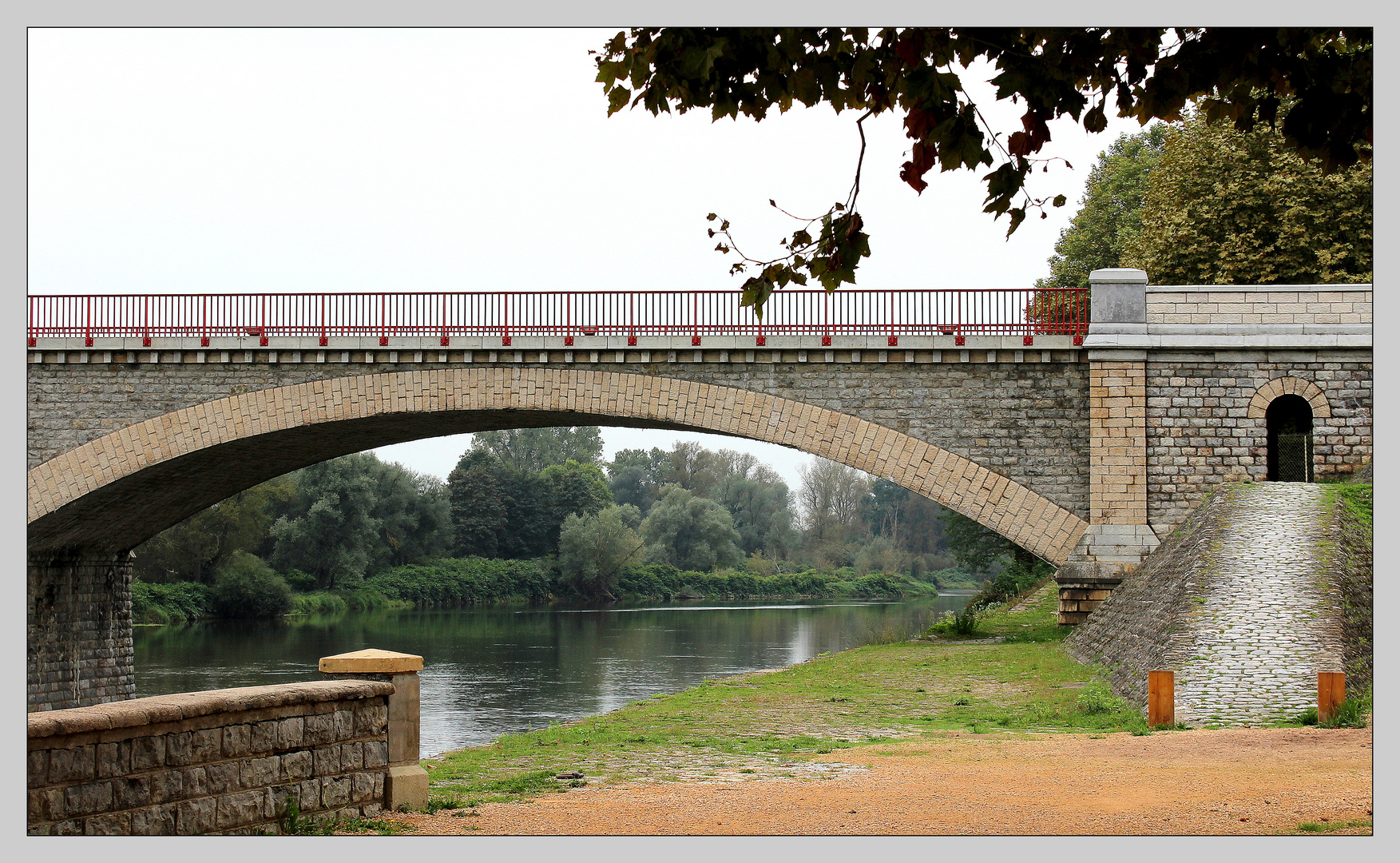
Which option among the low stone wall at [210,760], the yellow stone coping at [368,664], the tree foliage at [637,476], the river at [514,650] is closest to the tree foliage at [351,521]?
the river at [514,650]

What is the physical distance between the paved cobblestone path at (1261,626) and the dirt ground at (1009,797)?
1.13 m

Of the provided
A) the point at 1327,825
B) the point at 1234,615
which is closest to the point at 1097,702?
the point at 1234,615

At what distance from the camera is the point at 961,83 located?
5090 millimetres

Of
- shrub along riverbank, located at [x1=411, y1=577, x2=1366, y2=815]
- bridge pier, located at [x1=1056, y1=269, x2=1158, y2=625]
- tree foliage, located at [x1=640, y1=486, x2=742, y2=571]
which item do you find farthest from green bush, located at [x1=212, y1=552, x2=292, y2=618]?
bridge pier, located at [x1=1056, y1=269, x2=1158, y2=625]

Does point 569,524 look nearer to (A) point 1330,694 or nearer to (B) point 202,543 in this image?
(B) point 202,543

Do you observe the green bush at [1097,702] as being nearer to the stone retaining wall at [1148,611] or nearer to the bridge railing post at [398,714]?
the stone retaining wall at [1148,611]

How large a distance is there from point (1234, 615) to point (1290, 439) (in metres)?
6.06

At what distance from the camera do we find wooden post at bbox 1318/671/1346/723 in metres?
9.19

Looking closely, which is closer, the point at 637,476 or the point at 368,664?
the point at 368,664

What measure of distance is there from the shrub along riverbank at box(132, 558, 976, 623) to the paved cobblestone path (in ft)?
84.5

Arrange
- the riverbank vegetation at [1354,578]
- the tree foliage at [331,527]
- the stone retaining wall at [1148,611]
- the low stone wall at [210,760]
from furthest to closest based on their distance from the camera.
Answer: the tree foliage at [331,527], the stone retaining wall at [1148,611], the riverbank vegetation at [1354,578], the low stone wall at [210,760]

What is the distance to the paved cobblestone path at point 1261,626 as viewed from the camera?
999cm

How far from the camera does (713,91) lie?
5.47m

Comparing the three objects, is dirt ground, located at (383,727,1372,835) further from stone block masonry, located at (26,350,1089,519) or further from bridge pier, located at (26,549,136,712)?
bridge pier, located at (26,549,136,712)
